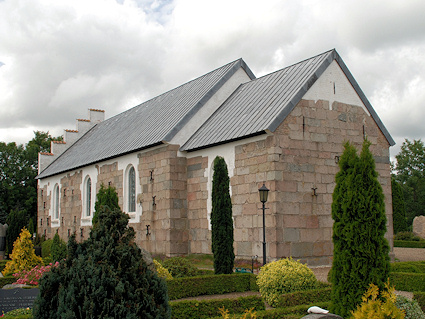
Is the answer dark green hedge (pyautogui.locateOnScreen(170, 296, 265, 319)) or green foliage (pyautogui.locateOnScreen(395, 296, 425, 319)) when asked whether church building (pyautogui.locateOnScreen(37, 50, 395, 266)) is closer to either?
dark green hedge (pyautogui.locateOnScreen(170, 296, 265, 319))

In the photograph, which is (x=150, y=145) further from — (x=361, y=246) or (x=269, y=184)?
(x=361, y=246)

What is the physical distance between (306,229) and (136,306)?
29.8 ft

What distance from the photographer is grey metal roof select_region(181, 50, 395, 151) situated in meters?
12.8

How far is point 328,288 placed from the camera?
8.48 metres

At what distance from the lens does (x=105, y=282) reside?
401 cm

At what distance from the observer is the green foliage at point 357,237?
616 cm

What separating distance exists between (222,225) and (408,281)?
402 cm

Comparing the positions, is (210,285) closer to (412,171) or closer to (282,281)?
(282,281)

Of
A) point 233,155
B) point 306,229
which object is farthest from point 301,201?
point 233,155

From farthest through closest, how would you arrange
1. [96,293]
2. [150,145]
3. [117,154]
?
[117,154]
[150,145]
[96,293]

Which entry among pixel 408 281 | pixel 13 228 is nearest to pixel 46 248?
pixel 13 228

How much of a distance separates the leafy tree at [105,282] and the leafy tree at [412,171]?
41450mm

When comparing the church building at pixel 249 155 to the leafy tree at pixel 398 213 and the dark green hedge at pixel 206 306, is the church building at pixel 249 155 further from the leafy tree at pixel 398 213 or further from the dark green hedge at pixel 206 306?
the leafy tree at pixel 398 213

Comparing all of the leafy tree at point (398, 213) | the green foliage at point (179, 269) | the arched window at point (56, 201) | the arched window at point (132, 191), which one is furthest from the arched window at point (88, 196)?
Answer: the leafy tree at point (398, 213)
